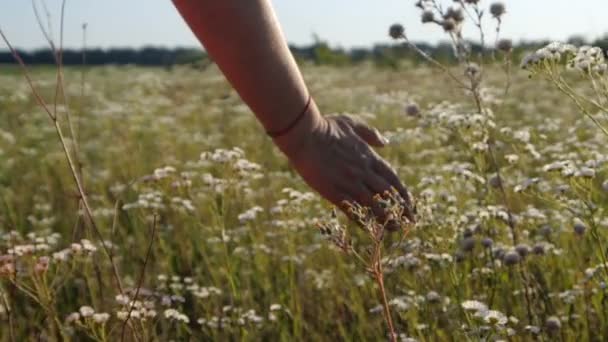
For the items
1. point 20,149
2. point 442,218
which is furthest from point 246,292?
point 20,149

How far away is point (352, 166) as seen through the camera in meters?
2.08

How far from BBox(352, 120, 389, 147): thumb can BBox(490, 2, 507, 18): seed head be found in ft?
4.06

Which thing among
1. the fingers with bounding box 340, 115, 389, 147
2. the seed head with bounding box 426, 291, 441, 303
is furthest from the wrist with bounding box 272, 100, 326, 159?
the seed head with bounding box 426, 291, 441, 303

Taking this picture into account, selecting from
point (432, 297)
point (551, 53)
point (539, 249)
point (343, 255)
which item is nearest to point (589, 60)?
point (551, 53)

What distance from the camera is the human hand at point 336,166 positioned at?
2.06 metres

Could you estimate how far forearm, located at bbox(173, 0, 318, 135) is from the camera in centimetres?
191

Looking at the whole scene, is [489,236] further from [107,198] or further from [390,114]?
[390,114]

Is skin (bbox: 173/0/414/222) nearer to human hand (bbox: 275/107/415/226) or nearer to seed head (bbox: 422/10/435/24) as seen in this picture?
human hand (bbox: 275/107/415/226)

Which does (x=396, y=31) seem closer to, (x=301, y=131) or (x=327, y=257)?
(x=327, y=257)

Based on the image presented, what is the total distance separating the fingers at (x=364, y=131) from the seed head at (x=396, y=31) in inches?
42.5

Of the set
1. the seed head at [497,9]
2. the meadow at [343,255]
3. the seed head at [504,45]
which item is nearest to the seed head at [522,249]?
the meadow at [343,255]

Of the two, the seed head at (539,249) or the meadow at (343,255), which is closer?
the meadow at (343,255)

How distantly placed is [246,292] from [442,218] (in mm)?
872

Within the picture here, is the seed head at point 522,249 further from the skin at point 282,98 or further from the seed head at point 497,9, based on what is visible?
the skin at point 282,98
